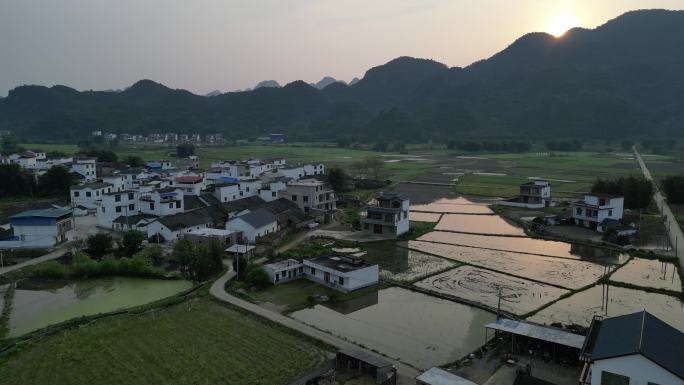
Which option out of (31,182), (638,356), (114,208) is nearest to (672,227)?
(638,356)

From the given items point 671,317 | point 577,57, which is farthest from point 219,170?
point 577,57

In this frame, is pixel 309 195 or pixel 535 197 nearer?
pixel 309 195

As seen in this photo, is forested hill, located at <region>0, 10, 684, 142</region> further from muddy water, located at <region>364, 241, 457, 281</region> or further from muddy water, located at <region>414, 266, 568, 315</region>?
muddy water, located at <region>414, 266, 568, 315</region>

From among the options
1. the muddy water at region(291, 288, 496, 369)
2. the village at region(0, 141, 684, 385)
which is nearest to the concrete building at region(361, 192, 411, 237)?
the village at region(0, 141, 684, 385)

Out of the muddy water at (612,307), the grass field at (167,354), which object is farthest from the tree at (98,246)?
the muddy water at (612,307)

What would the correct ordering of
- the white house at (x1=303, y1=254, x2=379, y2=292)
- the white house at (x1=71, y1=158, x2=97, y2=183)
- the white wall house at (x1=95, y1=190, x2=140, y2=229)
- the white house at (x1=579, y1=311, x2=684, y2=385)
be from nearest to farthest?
the white house at (x1=579, y1=311, x2=684, y2=385)
the white house at (x1=303, y1=254, x2=379, y2=292)
the white wall house at (x1=95, y1=190, x2=140, y2=229)
the white house at (x1=71, y1=158, x2=97, y2=183)

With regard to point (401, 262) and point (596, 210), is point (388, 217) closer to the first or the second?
point (401, 262)

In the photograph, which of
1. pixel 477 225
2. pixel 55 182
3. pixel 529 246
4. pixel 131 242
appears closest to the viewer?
pixel 131 242

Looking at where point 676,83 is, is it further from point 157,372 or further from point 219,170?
point 157,372
